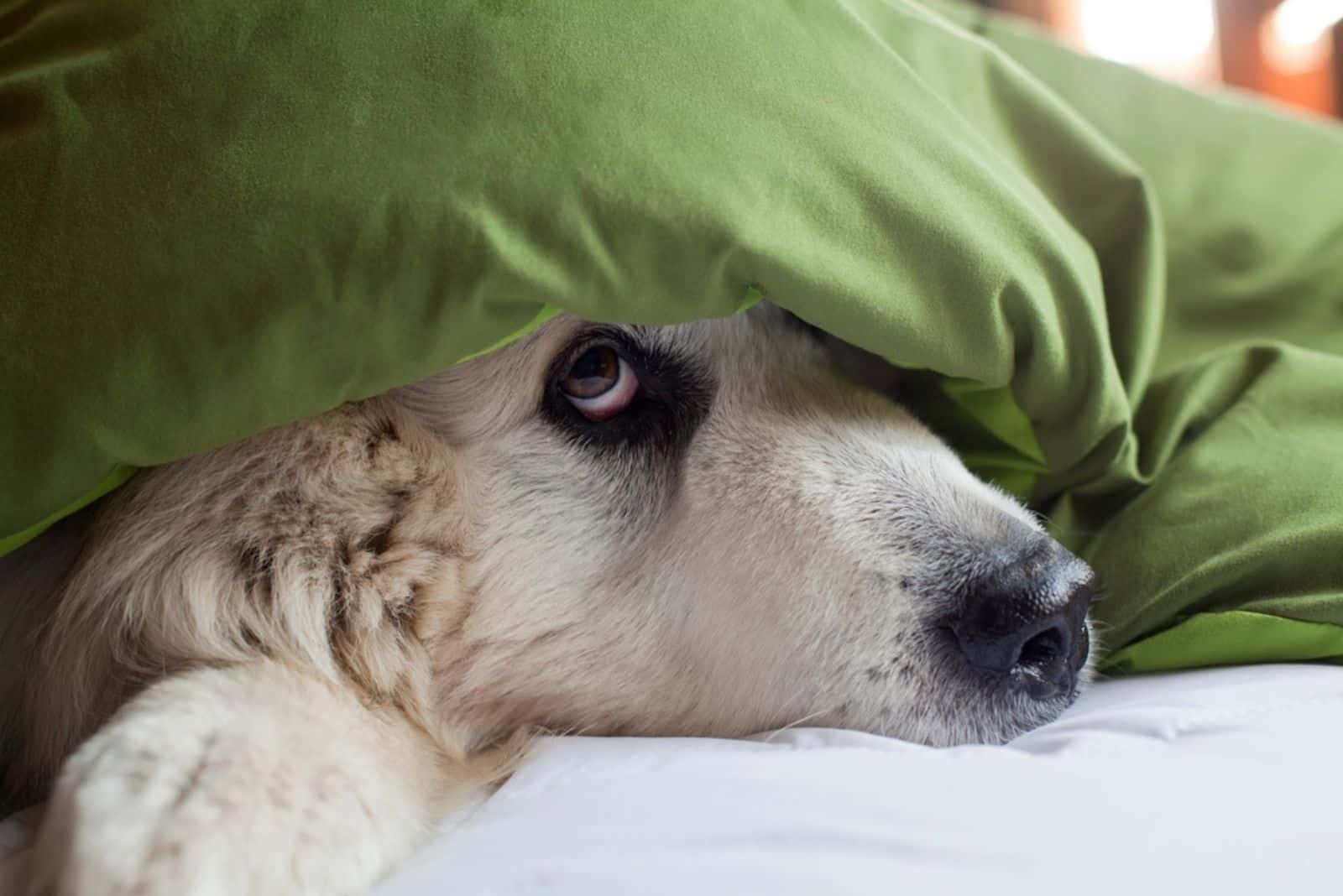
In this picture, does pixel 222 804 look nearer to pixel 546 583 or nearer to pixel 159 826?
pixel 159 826

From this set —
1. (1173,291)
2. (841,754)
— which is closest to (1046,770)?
(841,754)

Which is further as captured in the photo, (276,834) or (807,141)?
(807,141)

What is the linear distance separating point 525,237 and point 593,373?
277 millimetres

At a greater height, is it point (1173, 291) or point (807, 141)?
point (807, 141)

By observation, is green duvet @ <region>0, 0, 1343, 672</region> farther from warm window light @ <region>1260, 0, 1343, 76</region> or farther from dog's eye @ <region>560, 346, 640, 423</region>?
warm window light @ <region>1260, 0, 1343, 76</region>

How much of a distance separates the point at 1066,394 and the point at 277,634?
82cm

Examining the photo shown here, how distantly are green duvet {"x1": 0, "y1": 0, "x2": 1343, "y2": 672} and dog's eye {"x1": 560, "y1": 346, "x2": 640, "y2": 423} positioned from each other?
0.19 meters

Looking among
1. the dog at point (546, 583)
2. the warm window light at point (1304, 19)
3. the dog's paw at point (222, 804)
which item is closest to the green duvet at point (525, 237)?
the dog at point (546, 583)

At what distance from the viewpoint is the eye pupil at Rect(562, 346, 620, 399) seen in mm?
1129

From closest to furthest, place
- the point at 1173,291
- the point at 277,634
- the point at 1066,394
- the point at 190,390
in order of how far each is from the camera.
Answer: the point at 190,390 → the point at 277,634 → the point at 1066,394 → the point at 1173,291

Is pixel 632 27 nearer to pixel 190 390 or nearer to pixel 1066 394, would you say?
pixel 190 390

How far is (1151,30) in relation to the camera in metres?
3.71

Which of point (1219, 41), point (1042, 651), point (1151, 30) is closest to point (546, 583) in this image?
point (1042, 651)

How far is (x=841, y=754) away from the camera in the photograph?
0.86m
